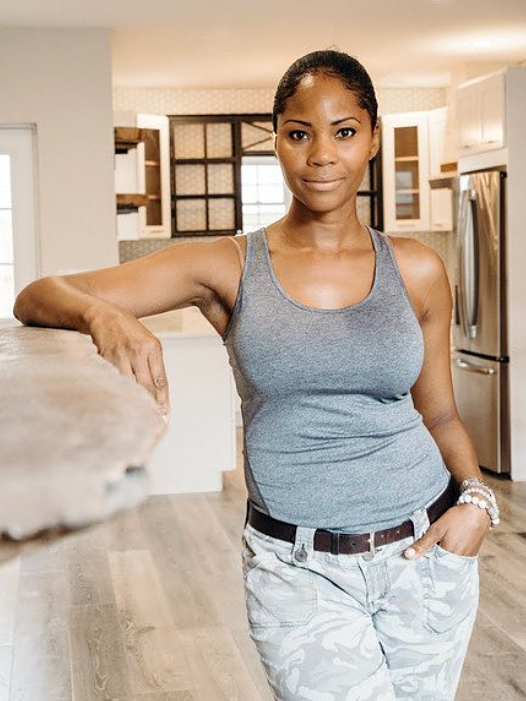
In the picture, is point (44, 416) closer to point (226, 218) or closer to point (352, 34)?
point (352, 34)

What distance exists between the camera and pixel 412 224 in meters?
9.93

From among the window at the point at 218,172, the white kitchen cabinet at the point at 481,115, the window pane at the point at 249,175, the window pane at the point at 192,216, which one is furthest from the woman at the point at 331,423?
the window pane at the point at 249,175

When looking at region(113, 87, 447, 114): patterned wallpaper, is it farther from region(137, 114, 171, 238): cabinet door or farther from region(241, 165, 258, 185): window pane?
region(241, 165, 258, 185): window pane

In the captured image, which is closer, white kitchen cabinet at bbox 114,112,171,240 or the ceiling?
the ceiling

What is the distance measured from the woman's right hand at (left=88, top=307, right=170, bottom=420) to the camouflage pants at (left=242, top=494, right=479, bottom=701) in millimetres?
515

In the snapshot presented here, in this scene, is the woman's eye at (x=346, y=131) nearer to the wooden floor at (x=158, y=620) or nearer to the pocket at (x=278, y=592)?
the pocket at (x=278, y=592)

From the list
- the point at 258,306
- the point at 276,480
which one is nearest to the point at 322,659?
the point at 276,480

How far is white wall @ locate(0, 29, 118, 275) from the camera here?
7027mm

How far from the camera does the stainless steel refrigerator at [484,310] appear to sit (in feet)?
22.1

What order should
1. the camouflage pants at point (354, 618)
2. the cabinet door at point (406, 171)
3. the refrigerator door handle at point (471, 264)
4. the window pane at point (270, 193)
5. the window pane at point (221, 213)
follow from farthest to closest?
the window pane at point (270, 193) → the window pane at point (221, 213) → the cabinet door at point (406, 171) → the refrigerator door handle at point (471, 264) → the camouflage pants at point (354, 618)

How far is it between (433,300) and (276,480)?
0.36 meters

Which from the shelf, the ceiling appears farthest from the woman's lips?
the shelf

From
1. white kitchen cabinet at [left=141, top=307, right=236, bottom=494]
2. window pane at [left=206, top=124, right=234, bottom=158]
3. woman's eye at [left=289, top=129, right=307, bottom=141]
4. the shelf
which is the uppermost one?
window pane at [left=206, top=124, right=234, bottom=158]

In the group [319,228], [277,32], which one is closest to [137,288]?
[319,228]
